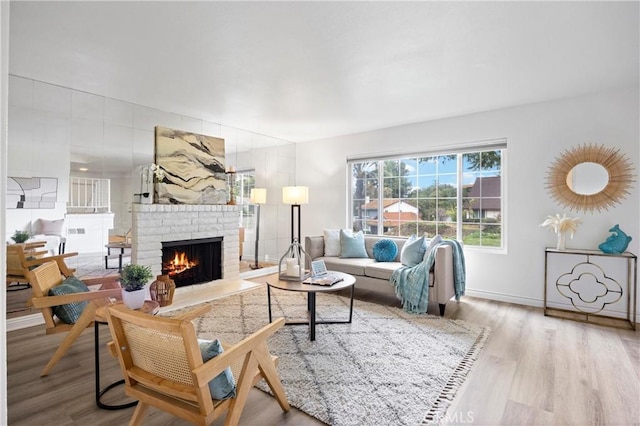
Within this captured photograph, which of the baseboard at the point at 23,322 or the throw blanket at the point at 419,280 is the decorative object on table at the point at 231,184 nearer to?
the baseboard at the point at 23,322

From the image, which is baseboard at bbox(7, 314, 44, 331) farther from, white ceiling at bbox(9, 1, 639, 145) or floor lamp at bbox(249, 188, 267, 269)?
floor lamp at bbox(249, 188, 267, 269)

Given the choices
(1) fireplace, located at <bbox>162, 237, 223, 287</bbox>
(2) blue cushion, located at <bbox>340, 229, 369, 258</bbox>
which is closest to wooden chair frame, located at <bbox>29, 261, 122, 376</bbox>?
(1) fireplace, located at <bbox>162, 237, 223, 287</bbox>

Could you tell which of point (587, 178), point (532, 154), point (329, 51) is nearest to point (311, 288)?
point (329, 51)

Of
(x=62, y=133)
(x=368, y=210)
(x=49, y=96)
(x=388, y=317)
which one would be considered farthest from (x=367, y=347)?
(x=49, y=96)

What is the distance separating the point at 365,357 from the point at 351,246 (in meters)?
2.21

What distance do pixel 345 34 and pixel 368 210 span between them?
11.1 feet

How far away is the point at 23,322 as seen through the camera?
3176 millimetres

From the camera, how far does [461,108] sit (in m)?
4.02

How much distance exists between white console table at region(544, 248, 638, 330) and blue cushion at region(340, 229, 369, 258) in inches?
87.0

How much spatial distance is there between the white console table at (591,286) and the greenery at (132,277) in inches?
155

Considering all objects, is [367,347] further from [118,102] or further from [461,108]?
[118,102]

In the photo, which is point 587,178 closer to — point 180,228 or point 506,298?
point 506,298

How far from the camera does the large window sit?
14.0ft

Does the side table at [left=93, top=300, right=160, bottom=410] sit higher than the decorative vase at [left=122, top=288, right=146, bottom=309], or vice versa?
the decorative vase at [left=122, top=288, right=146, bottom=309]
